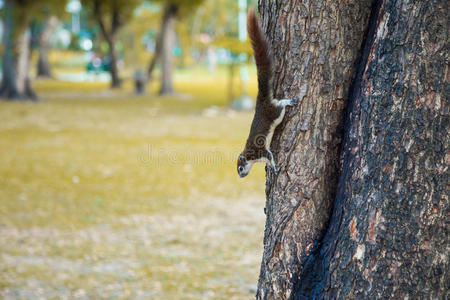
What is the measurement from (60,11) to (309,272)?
19308mm

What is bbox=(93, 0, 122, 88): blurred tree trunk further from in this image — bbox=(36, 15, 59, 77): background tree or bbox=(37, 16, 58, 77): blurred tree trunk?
bbox=(37, 16, 58, 77): blurred tree trunk

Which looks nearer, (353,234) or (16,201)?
(353,234)

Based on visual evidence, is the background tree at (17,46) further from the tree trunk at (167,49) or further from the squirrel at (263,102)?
the squirrel at (263,102)

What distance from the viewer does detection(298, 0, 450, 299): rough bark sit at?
1973mm

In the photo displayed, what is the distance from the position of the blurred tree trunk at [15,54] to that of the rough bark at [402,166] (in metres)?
16.3

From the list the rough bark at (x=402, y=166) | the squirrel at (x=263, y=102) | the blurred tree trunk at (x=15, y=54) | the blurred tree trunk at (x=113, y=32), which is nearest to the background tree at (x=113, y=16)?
the blurred tree trunk at (x=113, y=32)

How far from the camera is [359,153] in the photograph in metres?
2.11

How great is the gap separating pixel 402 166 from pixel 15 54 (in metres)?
16.5

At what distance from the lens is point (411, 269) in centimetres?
201

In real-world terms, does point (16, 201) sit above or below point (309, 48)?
below

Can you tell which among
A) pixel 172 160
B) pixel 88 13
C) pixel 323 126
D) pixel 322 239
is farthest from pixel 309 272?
pixel 88 13

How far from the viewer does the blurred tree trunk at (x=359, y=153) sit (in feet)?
6.49

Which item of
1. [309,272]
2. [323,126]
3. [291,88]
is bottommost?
[309,272]

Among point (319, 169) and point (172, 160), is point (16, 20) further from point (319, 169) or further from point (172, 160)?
point (319, 169)
